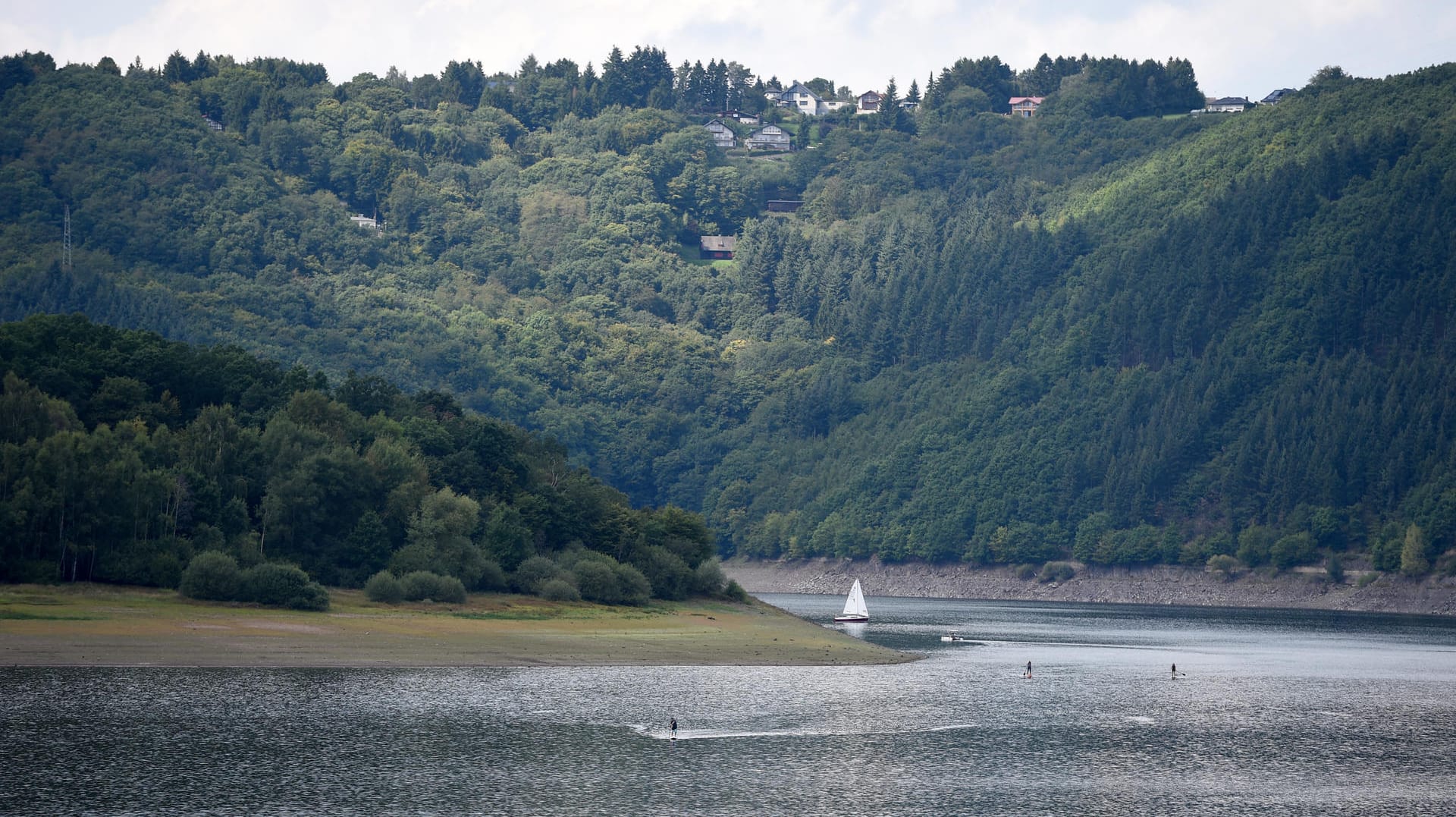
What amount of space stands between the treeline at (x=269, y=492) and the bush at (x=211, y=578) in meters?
0.11

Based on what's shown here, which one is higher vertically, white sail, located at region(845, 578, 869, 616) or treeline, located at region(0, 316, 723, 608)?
treeline, located at region(0, 316, 723, 608)

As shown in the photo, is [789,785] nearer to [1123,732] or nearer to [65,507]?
[1123,732]

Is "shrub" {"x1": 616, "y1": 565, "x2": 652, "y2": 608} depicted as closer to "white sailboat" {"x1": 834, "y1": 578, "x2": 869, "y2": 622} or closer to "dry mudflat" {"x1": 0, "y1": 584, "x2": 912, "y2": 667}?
"dry mudflat" {"x1": 0, "y1": 584, "x2": 912, "y2": 667}

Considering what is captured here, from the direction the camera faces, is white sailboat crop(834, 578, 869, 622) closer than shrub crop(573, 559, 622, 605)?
No

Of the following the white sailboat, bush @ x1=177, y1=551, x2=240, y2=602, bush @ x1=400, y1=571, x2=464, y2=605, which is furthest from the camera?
the white sailboat

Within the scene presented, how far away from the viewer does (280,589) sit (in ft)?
356

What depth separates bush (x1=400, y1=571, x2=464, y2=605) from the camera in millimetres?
Result: 118125

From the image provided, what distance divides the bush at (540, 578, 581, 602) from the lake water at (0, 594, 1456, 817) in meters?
27.6

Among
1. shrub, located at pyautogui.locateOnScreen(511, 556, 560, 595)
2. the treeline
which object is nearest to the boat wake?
the treeline

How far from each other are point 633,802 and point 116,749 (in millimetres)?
20955

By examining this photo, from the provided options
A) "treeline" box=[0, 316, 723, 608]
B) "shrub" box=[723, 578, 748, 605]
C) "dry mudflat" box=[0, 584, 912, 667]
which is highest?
"treeline" box=[0, 316, 723, 608]

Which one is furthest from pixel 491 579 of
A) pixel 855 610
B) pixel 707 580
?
pixel 855 610

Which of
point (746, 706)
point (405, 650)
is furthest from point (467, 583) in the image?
point (746, 706)

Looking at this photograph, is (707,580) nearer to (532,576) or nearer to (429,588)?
(532,576)
